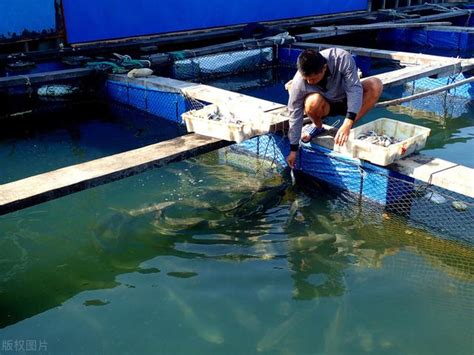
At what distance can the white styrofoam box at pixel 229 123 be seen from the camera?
4996mm

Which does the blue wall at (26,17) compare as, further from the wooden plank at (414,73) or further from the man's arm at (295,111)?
the man's arm at (295,111)

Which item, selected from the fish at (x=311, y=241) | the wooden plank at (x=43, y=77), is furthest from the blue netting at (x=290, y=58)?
the fish at (x=311, y=241)

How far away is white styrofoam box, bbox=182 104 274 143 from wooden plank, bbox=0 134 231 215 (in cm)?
12

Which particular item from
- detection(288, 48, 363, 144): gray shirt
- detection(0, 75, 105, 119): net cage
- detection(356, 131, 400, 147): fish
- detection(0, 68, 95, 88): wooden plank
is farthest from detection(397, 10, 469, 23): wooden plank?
detection(288, 48, 363, 144): gray shirt

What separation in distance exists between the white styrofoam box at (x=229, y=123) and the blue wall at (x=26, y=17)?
5621mm

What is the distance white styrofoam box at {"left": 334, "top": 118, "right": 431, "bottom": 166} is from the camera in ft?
15.8

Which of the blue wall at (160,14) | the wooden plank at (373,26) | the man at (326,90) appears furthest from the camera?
the wooden plank at (373,26)

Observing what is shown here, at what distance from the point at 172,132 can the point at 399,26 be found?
29.0 ft

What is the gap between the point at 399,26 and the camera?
44.5ft

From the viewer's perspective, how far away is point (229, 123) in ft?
16.6

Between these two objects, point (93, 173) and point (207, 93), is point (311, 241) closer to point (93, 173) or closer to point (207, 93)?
point (93, 173)

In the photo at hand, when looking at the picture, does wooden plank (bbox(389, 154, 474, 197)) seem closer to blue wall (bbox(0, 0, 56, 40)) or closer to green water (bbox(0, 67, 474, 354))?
green water (bbox(0, 67, 474, 354))

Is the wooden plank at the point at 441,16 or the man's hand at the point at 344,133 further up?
the wooden plank at the point at 441,16

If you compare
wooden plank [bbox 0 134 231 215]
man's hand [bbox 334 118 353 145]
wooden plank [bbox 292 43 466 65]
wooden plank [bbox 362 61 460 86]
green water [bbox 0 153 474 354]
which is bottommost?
green water [bbox 0 153 474 354]
